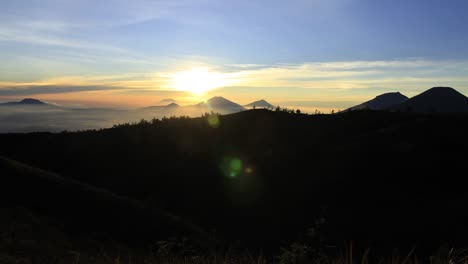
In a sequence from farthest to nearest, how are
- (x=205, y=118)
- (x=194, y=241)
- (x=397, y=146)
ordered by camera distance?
(x=205, y=118) → (x=397, y=146) → (x=194, y=241)

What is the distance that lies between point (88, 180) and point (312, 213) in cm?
2275

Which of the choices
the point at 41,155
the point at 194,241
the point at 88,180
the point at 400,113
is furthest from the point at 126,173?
the point at 400,113

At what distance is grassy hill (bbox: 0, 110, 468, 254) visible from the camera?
2222 centimetres

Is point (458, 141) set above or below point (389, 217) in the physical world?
above

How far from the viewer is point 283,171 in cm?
3109

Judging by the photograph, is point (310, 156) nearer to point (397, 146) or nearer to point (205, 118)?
point (397, 146)

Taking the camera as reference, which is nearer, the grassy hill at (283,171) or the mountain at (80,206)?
the mountain at (80,206)

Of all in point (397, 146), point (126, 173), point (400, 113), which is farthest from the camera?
point (400, 113)

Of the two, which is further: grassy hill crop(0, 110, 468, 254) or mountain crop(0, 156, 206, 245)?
grassy hill crop(0, 110, 468, 254)

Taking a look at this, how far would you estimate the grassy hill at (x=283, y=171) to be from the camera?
22.2 metres

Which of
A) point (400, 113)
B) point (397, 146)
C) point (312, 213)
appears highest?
point (400, 113)

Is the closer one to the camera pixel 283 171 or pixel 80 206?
pixel 80 206

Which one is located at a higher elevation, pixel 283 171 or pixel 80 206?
pixel 283 171

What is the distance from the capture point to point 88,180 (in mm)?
36562
